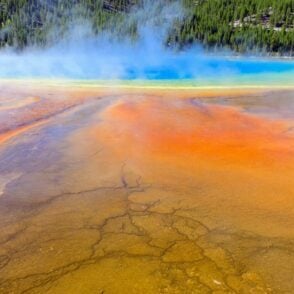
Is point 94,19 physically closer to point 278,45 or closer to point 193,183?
point 278,45

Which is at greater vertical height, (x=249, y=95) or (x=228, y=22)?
(x=228, y=22)

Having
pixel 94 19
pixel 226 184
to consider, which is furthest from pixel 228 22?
pixel 226 184

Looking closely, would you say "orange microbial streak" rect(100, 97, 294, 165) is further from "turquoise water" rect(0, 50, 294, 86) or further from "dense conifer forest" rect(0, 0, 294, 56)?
"dense conifer forest" rect(0, 0, 294, 56)

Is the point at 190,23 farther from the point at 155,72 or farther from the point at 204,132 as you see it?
the point at 204,132

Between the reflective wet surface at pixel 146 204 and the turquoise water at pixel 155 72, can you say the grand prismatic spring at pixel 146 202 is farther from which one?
the turquoise water at pixel 155 72

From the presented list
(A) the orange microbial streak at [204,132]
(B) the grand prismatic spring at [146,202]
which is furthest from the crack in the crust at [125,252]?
(A) the orange microbial streak at [204,132]

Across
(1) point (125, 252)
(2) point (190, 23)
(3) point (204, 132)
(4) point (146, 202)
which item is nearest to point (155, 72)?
(3) point (204, 132)
